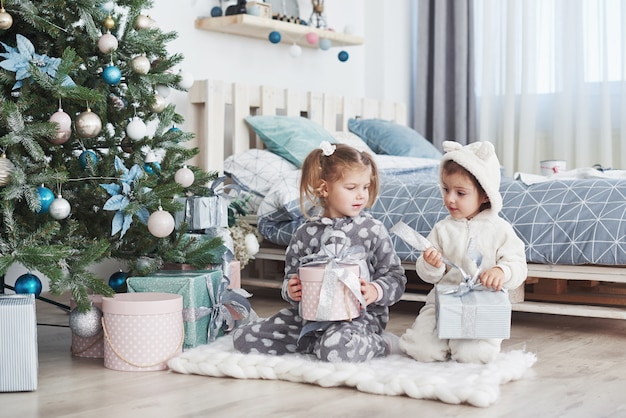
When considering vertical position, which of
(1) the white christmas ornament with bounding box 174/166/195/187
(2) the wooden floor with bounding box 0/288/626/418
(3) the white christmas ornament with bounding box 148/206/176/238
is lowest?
(2) the wooden floor with bounding box 0/288/626/418

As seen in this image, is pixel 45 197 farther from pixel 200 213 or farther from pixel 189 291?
pixel 200 213

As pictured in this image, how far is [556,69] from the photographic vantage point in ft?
14.5

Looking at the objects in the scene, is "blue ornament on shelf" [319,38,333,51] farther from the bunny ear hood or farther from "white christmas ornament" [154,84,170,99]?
the bunny ear hood

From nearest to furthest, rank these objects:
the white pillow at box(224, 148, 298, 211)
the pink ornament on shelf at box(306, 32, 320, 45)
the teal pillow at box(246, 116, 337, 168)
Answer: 1. the white pillow at box(224, 148, 298, 211)
2. the teal pillow at box(246, 116, 337, 168)
3. the pink ornament on shelf at box(306, 32, 320, 45)

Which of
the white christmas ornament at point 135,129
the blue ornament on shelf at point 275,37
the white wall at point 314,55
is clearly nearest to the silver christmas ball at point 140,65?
the white christmas ornament at point 135,129

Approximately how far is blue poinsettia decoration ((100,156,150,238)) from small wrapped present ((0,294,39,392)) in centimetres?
40

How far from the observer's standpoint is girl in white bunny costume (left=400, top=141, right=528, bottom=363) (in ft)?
6.90

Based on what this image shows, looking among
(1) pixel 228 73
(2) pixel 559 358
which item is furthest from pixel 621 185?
(1) pixel 228 73

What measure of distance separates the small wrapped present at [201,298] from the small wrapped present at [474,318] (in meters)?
0.66

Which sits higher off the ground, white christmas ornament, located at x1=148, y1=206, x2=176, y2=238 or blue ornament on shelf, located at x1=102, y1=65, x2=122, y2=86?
blue ornament on shelf, located at x1=102, y1=65, x2=122, y2=86

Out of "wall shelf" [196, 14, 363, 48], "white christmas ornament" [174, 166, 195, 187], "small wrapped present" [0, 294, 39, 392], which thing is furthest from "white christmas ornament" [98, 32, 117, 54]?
"wall shelf" [196, 14, 363, 48]

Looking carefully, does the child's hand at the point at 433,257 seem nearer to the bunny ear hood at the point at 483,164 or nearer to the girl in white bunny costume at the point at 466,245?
the girl in white bunny costume at the point at 466,245

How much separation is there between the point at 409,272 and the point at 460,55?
1.88 m

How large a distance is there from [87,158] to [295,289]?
67cm
